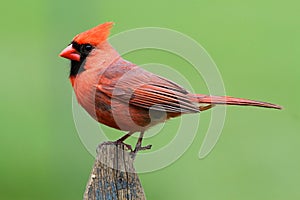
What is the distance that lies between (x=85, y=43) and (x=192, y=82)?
1537 mm

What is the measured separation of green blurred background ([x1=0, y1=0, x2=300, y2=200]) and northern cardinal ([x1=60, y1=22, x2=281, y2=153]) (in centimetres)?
117

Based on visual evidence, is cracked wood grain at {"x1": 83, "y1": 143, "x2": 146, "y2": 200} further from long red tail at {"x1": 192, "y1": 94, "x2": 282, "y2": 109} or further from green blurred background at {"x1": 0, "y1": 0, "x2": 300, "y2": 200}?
green blurred background at {"x1": 0, "y1": 0, "x2": 300, "y2": 200}

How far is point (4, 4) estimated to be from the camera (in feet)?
19.8

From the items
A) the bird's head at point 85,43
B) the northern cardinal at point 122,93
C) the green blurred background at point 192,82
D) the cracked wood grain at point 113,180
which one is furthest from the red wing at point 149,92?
the green blurred background at point 192,82

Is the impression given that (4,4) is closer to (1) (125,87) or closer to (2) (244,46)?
(2) (244,46)

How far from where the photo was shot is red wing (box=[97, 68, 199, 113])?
3.40 meters

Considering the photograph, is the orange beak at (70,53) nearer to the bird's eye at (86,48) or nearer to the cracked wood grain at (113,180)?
the bird's eye at (86,48)

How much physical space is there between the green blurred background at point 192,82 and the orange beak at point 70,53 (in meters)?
1.20

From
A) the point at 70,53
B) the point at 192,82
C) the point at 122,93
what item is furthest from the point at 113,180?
the point at 192,82

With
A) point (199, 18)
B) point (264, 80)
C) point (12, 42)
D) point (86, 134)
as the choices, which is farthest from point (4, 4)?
point (86, 134)

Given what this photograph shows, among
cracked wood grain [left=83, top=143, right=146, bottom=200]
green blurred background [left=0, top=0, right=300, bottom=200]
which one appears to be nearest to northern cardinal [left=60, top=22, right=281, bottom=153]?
cracked wood grain [left=83, top=143, right=146, bottom=200]

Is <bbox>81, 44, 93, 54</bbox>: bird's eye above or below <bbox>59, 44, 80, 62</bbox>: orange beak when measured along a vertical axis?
above

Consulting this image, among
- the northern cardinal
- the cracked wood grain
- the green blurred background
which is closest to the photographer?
the cracked wood grain

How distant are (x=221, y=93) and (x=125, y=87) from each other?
0.41m
